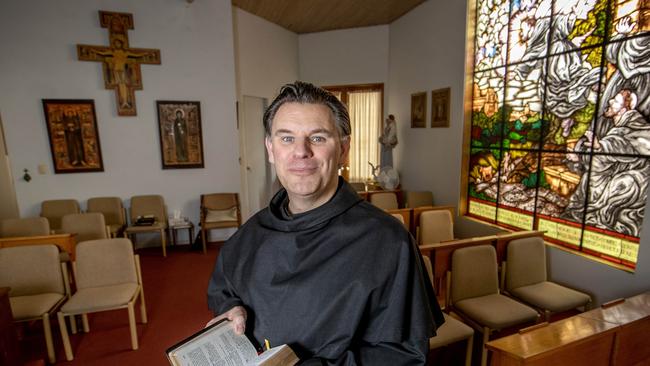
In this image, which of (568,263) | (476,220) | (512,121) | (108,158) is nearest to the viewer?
(568,263)

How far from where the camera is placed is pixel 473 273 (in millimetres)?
2896

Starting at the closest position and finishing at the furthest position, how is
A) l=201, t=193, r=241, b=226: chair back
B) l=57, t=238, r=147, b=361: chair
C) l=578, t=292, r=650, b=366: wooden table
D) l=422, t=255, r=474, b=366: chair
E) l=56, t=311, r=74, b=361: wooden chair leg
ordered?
l=578, t=292, r=650, b=366: wooden table, l=422, t=255, r=474, b=366: chair, l=56, t=311, r=74, b=361: wooden chair leg, l=57, t=238, r=147, b=361: chair, l=201, t=193, r=241, b=226: chair back

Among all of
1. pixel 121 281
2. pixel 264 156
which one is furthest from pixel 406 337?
pixel 264 156

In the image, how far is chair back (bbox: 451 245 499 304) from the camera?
112 inches

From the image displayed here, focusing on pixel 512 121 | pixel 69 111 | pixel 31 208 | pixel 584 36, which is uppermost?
pixel 584 36

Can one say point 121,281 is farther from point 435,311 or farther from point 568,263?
point 568,263

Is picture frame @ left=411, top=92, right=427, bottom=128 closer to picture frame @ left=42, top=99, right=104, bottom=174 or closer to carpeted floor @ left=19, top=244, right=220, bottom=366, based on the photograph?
carpeted floor @ left=19, top=244, right=220, bottom=366

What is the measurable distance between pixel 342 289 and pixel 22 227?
15.5 feet

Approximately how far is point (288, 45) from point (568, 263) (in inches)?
263

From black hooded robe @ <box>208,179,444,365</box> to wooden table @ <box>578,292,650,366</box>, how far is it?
1.68 meters

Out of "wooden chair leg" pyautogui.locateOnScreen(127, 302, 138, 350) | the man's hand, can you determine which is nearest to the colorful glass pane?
the man's hand

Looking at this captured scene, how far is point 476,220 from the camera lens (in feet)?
16.3

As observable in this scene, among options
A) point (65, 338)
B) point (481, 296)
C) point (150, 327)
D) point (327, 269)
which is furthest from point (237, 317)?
point (150, 327)

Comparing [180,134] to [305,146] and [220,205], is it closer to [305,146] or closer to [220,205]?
[220,205]
